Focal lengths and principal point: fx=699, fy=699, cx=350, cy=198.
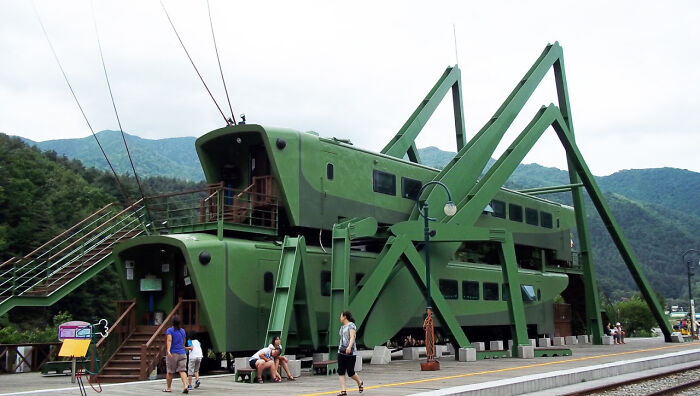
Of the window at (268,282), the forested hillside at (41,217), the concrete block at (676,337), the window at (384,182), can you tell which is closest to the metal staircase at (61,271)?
the window at (268,282)

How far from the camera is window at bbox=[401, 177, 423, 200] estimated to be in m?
25.1

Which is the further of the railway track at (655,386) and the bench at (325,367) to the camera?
the bench at (325,367)

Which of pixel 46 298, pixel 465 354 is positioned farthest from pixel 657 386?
pixel 46 298

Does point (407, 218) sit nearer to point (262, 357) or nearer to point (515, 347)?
point (515, 347)

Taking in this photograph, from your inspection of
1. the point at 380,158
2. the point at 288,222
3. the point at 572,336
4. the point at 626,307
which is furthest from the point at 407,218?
the point at 626,307

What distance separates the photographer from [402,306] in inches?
897

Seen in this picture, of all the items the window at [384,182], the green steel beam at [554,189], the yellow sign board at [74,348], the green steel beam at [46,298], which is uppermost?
the green steel beam at [554,189]

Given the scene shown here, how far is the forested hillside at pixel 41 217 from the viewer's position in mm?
46719

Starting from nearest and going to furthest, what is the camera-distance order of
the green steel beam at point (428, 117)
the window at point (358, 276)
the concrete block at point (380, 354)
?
the concrete block at point (380, 354)
the window at point (358, 276)
the green steel beam at point (428, 117)

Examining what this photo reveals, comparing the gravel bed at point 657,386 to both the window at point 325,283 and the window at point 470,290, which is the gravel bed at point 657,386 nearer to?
the window at point 470,290

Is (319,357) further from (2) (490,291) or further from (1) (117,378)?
(2) (490,291)

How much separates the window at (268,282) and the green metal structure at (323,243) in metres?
0.04

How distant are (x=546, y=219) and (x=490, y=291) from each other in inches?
289

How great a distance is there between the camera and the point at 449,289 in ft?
83.4
